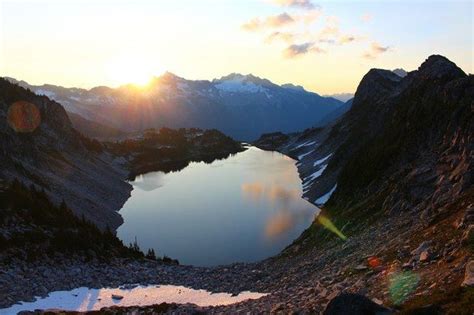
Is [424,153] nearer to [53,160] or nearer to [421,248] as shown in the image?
[421,248]

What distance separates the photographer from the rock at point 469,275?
1476 centimetres

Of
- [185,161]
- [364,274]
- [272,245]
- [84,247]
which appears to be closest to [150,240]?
[272,245]

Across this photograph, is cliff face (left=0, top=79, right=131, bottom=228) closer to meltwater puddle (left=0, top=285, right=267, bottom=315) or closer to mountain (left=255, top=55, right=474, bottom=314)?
meltwater puddle (left=0, top=285, right=267, bottom=315)

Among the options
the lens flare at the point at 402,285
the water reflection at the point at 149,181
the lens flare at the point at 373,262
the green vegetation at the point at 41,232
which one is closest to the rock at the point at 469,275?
the lens flare at the point at 402,285

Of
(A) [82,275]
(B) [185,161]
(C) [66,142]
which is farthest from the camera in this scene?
(B) [185,161]

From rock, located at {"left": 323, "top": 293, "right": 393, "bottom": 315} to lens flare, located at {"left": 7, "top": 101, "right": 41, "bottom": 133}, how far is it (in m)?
80.4

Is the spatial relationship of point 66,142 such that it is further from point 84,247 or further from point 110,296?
point 110,296

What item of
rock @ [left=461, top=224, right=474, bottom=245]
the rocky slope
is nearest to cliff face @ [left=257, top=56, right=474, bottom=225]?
rock @ [left=461, top=224, right=474, bottom=245]

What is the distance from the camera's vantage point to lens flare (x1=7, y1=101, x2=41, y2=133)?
84.4m

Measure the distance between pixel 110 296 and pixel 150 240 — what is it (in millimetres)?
34414

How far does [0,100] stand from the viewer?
85.8m

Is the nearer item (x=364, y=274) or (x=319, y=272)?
(x=364, y=274)

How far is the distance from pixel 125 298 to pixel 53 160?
64823 mm

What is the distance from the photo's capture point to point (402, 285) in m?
18.2
